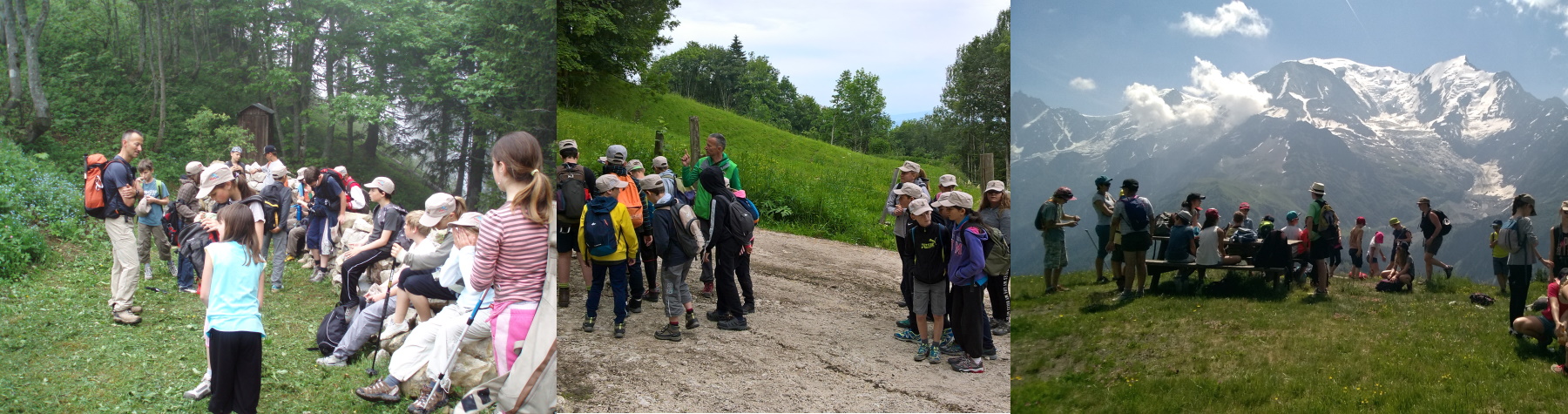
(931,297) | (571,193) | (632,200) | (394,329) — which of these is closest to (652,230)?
(632,200)

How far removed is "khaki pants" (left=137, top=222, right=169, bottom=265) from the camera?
10.8 ft

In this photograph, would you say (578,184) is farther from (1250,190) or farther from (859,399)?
(1250,190)

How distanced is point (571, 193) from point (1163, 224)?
3.46 m

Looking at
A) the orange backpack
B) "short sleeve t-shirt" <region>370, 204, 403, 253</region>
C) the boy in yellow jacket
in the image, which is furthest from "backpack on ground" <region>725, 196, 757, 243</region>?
"short sleeve t-shirt" <region>370, 204, 403, 253</region>

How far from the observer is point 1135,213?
9.89 feet

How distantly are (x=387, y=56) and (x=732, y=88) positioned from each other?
4303mm

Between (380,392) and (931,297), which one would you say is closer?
(380,392)

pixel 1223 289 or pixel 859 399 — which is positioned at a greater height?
pixel 1223 289

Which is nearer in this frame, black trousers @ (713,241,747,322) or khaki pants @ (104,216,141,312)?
khaki pants @ (104,216,141,312)

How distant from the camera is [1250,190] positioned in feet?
9.70

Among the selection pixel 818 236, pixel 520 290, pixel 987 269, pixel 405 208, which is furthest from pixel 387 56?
pixel 818 236

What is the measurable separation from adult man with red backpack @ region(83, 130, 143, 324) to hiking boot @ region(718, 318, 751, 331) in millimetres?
3507

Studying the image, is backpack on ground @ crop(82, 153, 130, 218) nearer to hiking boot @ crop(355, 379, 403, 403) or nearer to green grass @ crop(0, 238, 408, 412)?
green grass @ crop(0, 238, 408, 412)

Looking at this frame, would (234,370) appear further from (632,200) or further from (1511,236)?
(1511,236)
